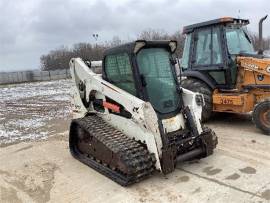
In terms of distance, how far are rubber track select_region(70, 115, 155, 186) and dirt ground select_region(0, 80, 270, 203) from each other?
0.11m

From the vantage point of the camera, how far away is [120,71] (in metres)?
5.72

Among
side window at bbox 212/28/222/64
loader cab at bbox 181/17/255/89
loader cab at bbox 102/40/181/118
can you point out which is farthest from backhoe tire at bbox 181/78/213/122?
loader cab at bbox 102/40/181/118

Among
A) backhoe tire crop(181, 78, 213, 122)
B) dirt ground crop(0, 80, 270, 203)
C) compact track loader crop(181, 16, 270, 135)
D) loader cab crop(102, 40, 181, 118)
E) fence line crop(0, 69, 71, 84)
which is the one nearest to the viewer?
dirt ground crop(0, 80, 270, 203)

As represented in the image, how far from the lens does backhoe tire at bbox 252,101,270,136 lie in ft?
23.1

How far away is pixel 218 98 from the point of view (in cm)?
798

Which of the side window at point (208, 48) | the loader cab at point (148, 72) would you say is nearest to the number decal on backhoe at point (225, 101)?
the side window at point (208, 48)

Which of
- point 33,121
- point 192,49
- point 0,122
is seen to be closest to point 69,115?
point 33,121

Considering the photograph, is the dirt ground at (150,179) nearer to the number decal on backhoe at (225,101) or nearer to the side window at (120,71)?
the number decal on backhoe at (225,101)

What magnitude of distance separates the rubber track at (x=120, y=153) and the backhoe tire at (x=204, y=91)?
3004mm

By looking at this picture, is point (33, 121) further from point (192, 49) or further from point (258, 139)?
point (258, 139)

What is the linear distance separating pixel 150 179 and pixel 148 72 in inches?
62.6

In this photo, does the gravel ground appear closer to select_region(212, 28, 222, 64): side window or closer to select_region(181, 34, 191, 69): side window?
select_region(181, 34, 191, 69): side window

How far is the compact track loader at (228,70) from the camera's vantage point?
751 cm

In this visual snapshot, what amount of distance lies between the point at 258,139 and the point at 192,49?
8.92ft
